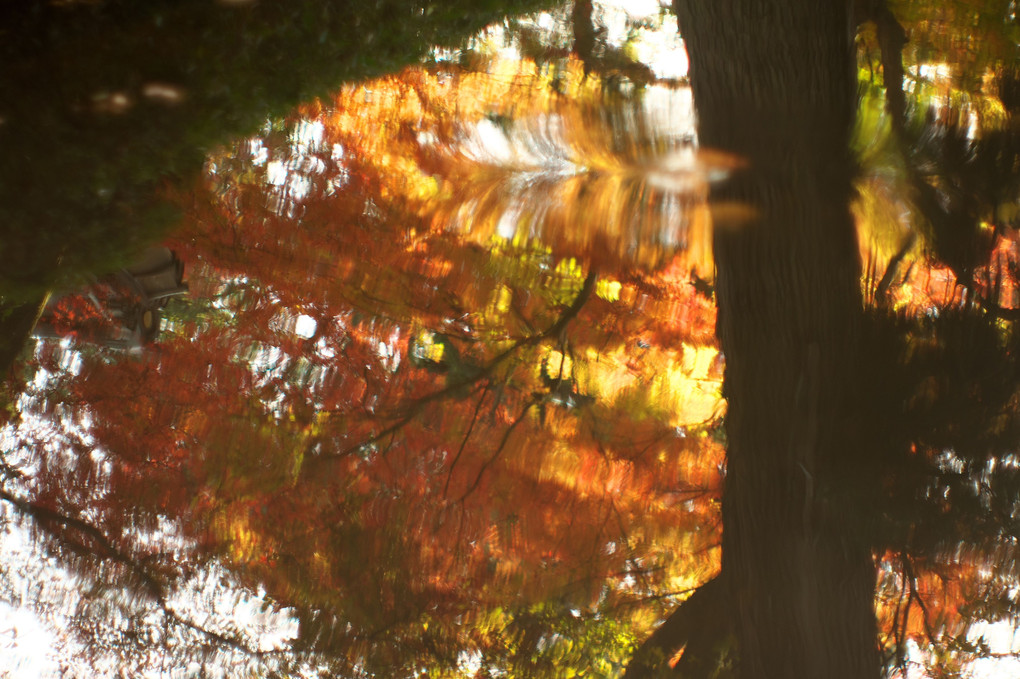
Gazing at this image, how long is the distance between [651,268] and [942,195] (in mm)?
761

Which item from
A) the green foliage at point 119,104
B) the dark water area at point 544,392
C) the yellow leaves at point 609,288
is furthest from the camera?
the yellow leaves at point 609,288

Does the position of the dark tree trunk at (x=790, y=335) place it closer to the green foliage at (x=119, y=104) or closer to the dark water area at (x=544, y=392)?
the dark water area at (x=544, y=392)

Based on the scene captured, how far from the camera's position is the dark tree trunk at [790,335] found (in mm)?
1670

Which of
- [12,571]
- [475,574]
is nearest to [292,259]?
→ [475,574]

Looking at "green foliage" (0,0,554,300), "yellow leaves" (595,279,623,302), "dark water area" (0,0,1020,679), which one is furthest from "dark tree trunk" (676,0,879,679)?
"green foliage" (0,0,554,300)

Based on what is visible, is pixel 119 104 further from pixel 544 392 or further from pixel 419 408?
pixel 544 392

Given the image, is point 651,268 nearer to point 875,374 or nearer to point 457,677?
point 875,374

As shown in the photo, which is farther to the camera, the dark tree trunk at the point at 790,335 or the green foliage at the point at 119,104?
the dark tree trunk at the point at 790,335

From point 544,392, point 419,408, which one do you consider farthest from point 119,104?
point 544,392

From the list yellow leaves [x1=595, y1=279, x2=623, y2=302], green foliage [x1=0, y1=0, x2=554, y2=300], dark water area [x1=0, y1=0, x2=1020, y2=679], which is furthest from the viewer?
yellow leaves [x1=595, y1=279, x2=623, y2=302]

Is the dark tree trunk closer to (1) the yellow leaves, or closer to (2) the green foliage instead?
(1) the yellow leaves

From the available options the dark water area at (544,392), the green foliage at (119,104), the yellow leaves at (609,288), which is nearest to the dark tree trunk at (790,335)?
the dark water area at (544,392)

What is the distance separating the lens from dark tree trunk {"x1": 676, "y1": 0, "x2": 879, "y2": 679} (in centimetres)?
167

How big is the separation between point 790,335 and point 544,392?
0.62 metres
